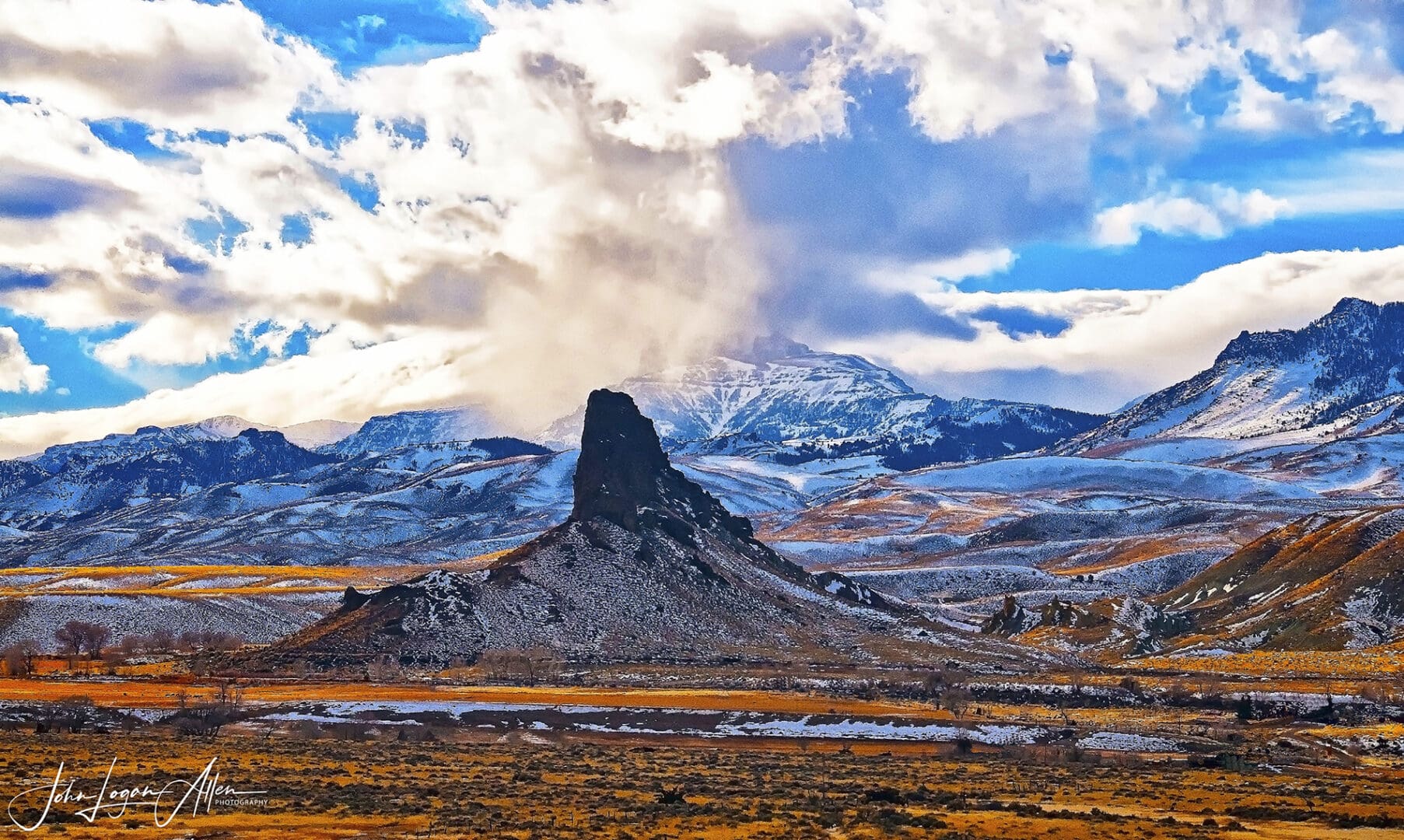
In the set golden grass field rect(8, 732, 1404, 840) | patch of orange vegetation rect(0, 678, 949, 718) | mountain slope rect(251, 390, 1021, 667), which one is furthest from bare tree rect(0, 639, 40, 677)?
golden grass field rect(8, 732, 1404, 840)

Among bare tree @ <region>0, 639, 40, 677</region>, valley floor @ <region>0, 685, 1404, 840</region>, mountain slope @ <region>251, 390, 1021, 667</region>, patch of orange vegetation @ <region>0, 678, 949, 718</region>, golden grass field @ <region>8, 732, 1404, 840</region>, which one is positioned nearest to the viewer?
golden grass field @ <region>8, 732, 1404, 840</region>

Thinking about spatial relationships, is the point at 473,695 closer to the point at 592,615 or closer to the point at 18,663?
the point at 592,615

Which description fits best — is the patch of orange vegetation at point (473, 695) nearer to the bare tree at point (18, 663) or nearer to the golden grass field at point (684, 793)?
the bare tree at point (18, 663)

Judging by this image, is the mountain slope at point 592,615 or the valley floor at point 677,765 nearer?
the valley floor at point 677,765

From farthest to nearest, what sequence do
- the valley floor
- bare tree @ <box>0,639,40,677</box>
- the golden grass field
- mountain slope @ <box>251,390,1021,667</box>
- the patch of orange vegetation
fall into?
mountain slope @ <box>251,390,1021,667</box> → bare tree @ <box>0,639,40,677</box> → the patch of orange vegetation → the valley floor → the golden grass field

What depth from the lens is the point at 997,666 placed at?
174 metres

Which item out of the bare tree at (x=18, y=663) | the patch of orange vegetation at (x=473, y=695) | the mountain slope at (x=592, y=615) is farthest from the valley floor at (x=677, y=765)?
the mountain slope at (x=592, y=615)

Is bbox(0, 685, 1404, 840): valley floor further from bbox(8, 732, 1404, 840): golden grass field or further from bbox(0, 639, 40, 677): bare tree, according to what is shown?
A: bbox(0, 639, 40, 677): bare tree

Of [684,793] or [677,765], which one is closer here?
[684,793]

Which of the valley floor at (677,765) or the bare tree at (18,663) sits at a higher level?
the bare tree at (18,663)

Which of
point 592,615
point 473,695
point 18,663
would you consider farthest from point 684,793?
point 18,663

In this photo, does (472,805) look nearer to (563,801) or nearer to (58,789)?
(563,801)

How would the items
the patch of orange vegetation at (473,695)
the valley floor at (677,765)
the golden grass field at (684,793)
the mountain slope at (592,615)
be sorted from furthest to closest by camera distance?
the mountain slope at (592,615)
the patch of orange vegetation at (473,695)
the valley floor at (677,765)
the golden grass field at (684,793)

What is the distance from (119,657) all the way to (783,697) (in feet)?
307
